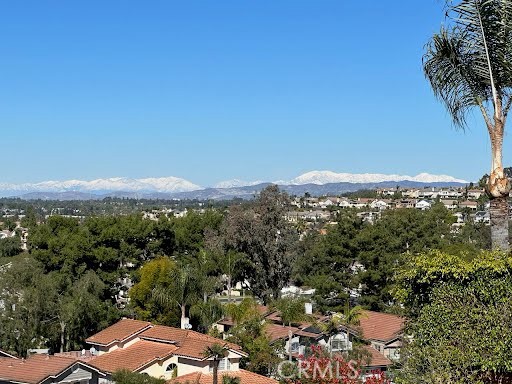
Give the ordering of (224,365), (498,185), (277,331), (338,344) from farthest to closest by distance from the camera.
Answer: (277,331), (338,344), (224,365), (498,185)

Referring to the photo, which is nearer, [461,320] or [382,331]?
[461,320]

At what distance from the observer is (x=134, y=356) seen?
88.4 feet

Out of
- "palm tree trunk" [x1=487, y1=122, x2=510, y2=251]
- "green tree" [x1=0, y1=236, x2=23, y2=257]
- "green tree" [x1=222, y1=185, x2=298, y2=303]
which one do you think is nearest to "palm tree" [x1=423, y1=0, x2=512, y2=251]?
"palm tree trunk" [x1=487, y1=122, x2=510, y2=251]

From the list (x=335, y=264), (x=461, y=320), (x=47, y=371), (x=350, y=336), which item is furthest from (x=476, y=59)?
(x=335, y=264)

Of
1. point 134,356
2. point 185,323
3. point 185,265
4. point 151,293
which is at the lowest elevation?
point 185,323

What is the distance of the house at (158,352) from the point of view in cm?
2533

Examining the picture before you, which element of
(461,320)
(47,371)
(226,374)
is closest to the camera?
(461,320)

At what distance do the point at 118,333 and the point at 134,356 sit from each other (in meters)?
3.11

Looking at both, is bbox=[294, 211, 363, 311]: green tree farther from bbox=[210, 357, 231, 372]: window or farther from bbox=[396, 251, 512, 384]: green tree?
bbox=[396, 251, 512, 384]: green tree

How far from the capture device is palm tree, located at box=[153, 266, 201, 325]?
35156mm

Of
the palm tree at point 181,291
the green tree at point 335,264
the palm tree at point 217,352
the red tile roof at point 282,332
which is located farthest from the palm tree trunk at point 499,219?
the green tree at point 335,264

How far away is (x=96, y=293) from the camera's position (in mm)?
36594

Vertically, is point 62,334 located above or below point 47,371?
below

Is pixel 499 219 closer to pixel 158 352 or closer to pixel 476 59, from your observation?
pixel 476 59
